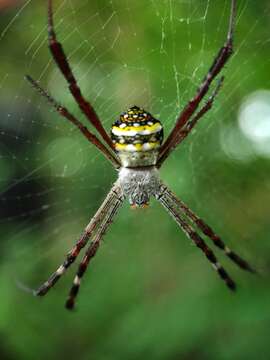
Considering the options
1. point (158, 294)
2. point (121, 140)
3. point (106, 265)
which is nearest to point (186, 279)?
point (158, 294)

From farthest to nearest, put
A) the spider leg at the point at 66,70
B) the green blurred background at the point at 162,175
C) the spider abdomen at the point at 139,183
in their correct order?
the green blurred background at the point at 162,175
the spider abdomen at the point at 139,183
the spider leg at the point at 66,70

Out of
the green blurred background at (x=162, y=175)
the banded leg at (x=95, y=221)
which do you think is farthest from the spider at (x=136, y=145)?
the green blurred background at (x=162, y=175)

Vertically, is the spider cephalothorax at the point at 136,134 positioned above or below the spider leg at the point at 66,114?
below

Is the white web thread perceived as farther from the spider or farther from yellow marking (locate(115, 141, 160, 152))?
yellow marking (locate(115, 141, 160, 152))

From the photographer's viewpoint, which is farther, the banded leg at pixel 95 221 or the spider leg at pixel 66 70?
the banded leg at pixel 95 221

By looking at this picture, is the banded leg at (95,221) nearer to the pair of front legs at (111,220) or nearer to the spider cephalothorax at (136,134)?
the pair of front legs at (111,220)

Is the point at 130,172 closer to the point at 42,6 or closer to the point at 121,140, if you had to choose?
the point at 121,140

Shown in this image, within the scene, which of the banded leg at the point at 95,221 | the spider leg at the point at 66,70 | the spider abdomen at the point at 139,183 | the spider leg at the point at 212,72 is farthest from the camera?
the banded leg at the point at 95,221
